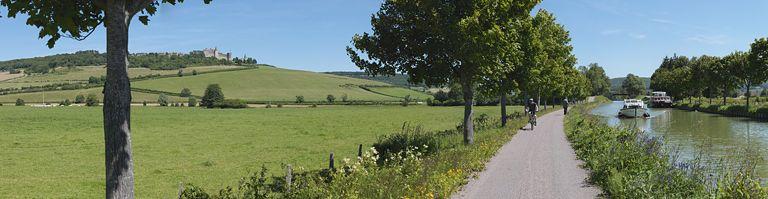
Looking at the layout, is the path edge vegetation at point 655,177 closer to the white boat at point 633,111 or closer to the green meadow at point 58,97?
the white boat at point 633,111

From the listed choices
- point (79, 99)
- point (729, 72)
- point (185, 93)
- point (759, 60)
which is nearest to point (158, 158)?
point (759, 60)

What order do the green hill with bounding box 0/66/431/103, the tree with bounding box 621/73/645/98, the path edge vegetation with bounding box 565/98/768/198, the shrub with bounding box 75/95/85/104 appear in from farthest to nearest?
the tree with bounding box 621/73/645/98, the green hill with bounding box 0/66/431/103, the shrub with bounding box 75/95/85/104, the path edge vegetation with bounding box 565/98/768/198

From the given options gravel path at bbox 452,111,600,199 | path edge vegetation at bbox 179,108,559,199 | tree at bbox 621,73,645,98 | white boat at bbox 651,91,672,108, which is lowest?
gravel path at bbox 452,111,600,199

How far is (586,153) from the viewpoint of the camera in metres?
18.9

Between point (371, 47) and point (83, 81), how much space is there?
182 metres

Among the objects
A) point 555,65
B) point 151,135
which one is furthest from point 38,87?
point 555,65

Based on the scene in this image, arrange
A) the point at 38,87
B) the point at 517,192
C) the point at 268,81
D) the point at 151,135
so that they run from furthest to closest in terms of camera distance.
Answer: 1. the point at 268,81
2. the point at 38,87
3. the point at 151,135
4. the point at 517,192

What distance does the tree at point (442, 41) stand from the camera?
1800 cm

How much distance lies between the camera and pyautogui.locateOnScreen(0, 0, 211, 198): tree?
6.62 meters

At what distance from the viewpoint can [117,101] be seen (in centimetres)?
668

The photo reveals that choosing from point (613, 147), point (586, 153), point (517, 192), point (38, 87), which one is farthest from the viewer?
point (38, 87)

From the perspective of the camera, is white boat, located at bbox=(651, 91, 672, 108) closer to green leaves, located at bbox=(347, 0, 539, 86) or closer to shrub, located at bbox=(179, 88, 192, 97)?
green leaves, located at bbox=(347, 0, 539, 86)

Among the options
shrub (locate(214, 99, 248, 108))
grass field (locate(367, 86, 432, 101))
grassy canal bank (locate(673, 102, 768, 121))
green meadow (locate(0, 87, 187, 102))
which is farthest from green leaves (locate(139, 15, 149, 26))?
grass field (locate(367, 86, 432, 101))

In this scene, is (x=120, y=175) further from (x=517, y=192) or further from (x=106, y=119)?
(x=517, y=192)
